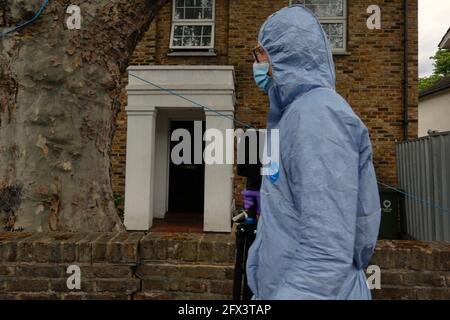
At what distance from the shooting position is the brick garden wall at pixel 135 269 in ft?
8.73

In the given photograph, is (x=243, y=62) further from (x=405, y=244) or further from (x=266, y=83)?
(x=266, y=83)

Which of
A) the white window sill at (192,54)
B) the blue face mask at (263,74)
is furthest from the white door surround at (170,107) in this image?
the blue face mask at (263,74)

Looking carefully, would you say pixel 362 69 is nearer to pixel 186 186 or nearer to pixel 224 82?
pixel 224 82

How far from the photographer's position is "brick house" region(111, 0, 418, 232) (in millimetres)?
8070

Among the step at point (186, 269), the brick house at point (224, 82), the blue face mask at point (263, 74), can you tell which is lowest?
the step at point (186, 269)

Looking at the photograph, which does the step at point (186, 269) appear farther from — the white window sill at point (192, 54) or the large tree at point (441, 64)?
the large tree at point (441, 64)

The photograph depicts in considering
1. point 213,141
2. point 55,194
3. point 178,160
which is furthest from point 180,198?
point 55,194

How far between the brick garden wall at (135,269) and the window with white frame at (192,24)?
7410 mm

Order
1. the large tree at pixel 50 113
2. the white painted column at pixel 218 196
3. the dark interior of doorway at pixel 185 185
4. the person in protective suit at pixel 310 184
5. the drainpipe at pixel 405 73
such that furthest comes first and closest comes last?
the dark interior of doorway at pixel 185 185 < the drainpipe at pixel 405 73 < the white painted column at pixel 218 196 < the large tree at pixel 50 113 < the person in protective suit at pixel 310 184

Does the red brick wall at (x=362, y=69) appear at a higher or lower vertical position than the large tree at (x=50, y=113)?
higher

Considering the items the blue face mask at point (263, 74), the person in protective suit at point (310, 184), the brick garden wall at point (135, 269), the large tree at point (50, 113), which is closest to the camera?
the person in protective suit at point (310, 184)

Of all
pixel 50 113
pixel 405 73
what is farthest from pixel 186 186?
pixel 50 113

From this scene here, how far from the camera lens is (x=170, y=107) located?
8305 mm

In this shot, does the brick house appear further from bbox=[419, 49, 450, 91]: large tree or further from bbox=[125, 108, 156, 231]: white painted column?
bbox=[419, 49, 450, 91]: large tree
